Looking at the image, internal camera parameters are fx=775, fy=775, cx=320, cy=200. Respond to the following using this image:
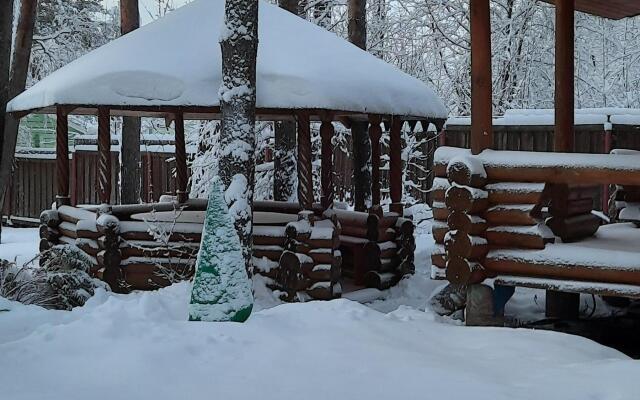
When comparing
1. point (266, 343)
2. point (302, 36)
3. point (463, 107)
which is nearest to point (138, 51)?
point (302, 36)

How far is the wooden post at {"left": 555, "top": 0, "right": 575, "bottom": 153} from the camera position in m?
8.77

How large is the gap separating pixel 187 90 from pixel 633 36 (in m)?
15.2

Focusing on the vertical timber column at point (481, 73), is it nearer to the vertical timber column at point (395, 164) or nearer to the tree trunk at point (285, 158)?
the vertical timber column at point (395, 164)

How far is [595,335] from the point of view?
26.2 feet

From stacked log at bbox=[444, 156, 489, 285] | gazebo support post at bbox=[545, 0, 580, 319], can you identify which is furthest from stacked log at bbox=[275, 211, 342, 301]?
stacked log at bbox=[444, 156, 489, 285]

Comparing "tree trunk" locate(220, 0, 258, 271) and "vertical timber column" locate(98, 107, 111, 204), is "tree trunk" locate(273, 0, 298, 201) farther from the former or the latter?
"tree trunk" locate(220, 0, 258, 271)

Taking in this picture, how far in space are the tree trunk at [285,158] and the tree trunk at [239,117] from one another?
456 cm

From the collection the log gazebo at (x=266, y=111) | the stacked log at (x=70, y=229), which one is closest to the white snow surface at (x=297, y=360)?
the log gazebo at (x=266, y=111)

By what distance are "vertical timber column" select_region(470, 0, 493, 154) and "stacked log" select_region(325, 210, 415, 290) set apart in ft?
12.7

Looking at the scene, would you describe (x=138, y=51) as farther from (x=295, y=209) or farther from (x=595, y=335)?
(x=595, y=335)

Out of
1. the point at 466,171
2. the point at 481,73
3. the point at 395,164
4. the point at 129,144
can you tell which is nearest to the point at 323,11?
the point at 129,144

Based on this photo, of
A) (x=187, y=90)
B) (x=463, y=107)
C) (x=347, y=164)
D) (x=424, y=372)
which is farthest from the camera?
(x=463, y=107)

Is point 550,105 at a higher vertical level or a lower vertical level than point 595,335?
higher

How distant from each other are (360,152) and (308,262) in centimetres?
392
